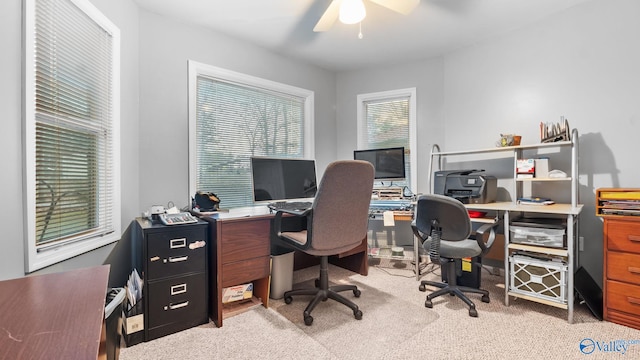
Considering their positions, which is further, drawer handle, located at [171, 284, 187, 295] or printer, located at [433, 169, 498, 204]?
printer, located at [433, 169, 498, 204]

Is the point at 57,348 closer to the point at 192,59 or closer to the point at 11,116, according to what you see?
the point at 11,116

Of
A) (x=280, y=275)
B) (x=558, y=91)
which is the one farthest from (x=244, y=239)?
(x=558, y=91)

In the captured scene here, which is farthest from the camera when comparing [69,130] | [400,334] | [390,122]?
[390,122]

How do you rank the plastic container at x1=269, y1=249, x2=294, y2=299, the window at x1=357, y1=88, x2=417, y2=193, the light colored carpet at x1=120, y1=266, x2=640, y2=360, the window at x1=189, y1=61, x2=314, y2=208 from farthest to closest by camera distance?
the window at x1=357, y1=88, x2=417, y2=193 < the window at x1=189, y1=61, x2=314, y2=208 < the plastic container at x1=269, y1=249, x2=294, y2=299 < the light colored carpet at x1=120, y1=266, x2=640, y2=360

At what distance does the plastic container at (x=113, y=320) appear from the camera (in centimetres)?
131

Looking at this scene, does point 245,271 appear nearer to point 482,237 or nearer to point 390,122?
point 482,237

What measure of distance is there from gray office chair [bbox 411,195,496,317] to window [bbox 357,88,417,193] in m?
1.27

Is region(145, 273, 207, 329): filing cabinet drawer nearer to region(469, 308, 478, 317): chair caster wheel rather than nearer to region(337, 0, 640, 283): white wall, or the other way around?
region(469, 308, 478, 317): chair caster wheel

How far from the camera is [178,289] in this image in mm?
1885

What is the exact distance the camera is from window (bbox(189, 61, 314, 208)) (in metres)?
2.73

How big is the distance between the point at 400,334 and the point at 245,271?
1.16m

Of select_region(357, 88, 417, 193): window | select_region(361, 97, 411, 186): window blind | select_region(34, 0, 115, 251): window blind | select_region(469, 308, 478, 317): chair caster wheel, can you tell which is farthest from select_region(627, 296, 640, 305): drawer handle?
select_region(34, 0, 115, 251): window blind

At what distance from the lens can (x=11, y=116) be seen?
3.96ft

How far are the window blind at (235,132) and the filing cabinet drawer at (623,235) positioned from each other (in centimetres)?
288
